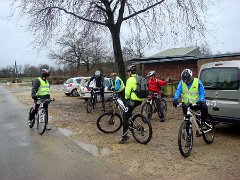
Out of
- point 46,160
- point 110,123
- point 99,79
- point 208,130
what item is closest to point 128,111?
point 110,123

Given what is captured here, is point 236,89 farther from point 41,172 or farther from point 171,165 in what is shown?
point 41,172

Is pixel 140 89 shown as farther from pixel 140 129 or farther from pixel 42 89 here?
pixel 42 89

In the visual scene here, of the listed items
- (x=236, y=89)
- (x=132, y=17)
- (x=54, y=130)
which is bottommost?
(x=54, y=130)

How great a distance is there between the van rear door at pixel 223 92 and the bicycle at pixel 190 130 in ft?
2.01

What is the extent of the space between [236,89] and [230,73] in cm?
47

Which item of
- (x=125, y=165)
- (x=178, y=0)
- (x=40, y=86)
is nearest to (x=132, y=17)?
(x=178, y=0)

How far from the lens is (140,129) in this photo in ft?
26.3

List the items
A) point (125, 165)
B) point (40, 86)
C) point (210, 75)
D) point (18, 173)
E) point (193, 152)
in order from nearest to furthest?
point (18, 173)
point (125, 165)
point (193, 152)
point (210, 75)
point (40, 86)

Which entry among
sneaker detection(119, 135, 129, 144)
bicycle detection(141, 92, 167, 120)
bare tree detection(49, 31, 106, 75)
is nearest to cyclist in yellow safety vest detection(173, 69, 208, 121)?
sneaker detection(119, 135, 129, 144)

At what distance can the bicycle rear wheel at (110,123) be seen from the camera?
9305mm

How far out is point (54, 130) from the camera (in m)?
10.5

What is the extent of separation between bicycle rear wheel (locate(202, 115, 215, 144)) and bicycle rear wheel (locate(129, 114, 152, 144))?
1224 millimetres

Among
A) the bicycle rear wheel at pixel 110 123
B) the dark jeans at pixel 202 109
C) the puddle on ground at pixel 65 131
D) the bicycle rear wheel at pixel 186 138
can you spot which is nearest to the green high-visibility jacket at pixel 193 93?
the dark jeans at pixel 202 109

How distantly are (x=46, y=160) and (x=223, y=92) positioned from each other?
4.55 meters
